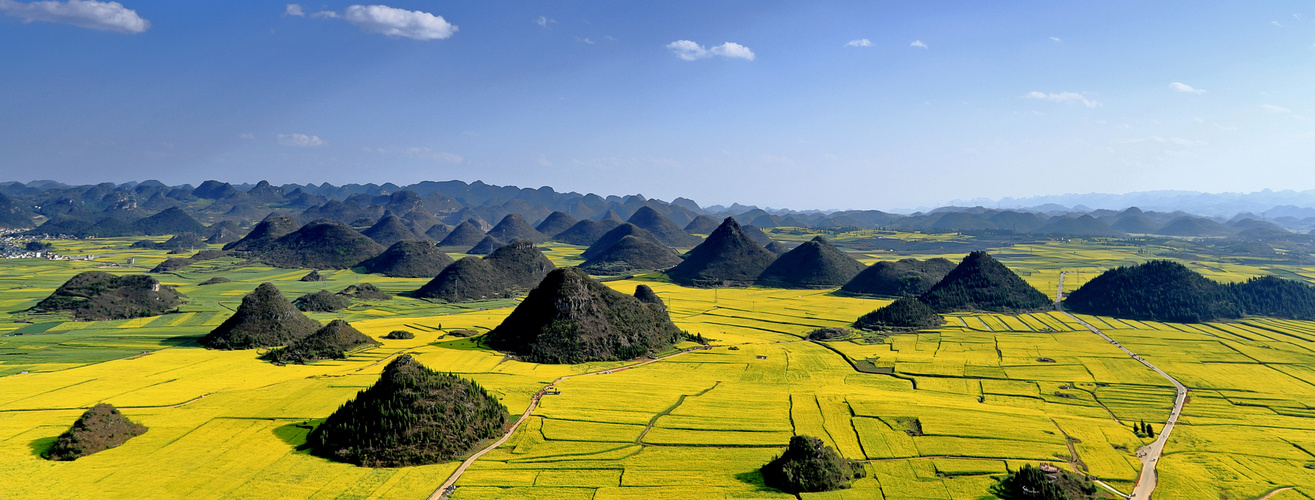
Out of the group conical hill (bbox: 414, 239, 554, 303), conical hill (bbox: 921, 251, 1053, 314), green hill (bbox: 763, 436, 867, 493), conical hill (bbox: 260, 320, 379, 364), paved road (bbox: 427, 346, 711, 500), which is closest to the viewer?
paved road (bbox: 427, 346, 711, 500)

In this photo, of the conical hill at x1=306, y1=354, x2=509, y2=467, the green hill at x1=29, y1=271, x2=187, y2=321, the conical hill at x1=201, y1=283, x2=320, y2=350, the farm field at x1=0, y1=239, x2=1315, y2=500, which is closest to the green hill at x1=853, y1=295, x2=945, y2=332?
the farm field at x1=0, y1=239, x2=1315, y2=500

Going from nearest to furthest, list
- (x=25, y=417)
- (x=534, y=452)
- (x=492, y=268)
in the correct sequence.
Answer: (x=534, y=452) < (x=25, y=417) < (x=492, y=268)

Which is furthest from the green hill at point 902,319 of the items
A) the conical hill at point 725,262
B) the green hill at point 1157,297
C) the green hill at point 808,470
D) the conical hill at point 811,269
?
the green hill at point 808,470

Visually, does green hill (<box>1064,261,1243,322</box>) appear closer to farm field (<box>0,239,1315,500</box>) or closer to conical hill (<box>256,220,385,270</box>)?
farm field (<box>0,239,1315,500</box>)

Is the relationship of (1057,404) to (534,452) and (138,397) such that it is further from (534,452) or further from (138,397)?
(138,397)

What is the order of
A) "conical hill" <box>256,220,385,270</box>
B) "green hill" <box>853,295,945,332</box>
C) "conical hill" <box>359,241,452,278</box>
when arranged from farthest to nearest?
"conical hill" <box>256,220,385,270</box> < "conical hill" <box>359,241,452,278</box> < "green hill" <box>853,295,945,332</box>

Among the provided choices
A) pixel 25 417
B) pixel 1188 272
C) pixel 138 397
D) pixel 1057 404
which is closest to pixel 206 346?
pixel 138 397
